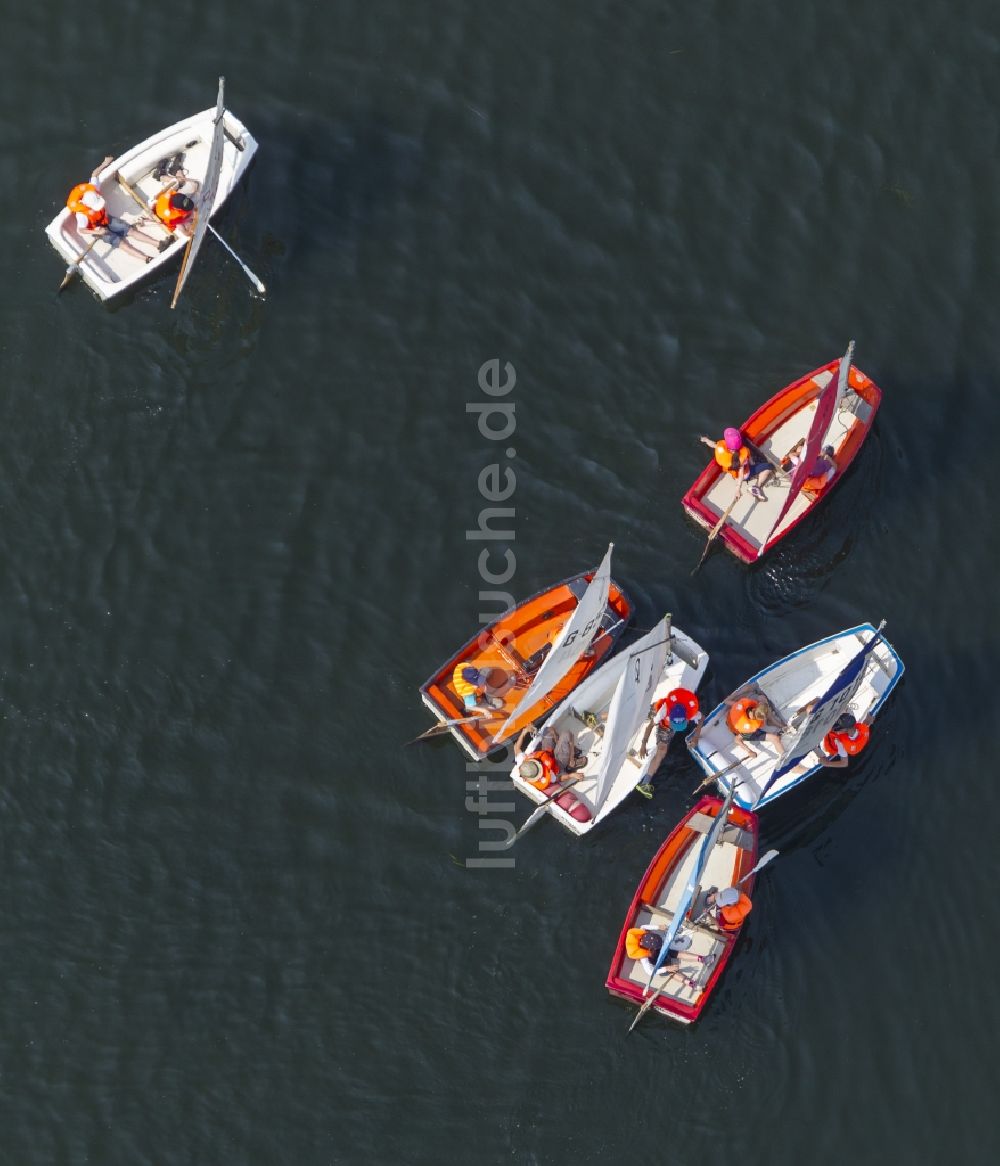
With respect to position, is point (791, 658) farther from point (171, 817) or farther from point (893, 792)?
point (171, 817)

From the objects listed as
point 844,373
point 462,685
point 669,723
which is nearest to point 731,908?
point 669,723

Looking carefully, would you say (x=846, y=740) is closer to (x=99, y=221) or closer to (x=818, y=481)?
(x=818, y=481)

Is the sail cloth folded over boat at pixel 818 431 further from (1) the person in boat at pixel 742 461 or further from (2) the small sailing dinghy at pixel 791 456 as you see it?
(1) the person in boat at pixel 742 461

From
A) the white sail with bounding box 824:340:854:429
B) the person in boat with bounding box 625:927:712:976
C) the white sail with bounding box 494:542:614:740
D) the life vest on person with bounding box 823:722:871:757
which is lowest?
the person in boat with bounding box 625:927:712:976

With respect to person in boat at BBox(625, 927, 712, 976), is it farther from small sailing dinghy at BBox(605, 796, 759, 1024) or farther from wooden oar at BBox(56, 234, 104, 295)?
wooden oar at BBox(56, 234, 104, 295)

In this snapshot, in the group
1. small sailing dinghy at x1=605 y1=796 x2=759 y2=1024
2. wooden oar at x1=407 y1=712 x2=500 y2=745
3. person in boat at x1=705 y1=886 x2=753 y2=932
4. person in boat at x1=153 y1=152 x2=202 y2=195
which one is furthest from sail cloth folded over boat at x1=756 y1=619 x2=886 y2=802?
person in boat at x1=153 y1=152 x2=202 y2=195

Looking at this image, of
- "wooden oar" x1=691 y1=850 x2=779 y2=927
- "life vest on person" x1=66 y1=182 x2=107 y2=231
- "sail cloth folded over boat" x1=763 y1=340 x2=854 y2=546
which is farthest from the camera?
"life vest on person" x1=66 y1=182 x2=107 y2=231

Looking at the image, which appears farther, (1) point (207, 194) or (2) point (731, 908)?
(1) point (207, 194)
